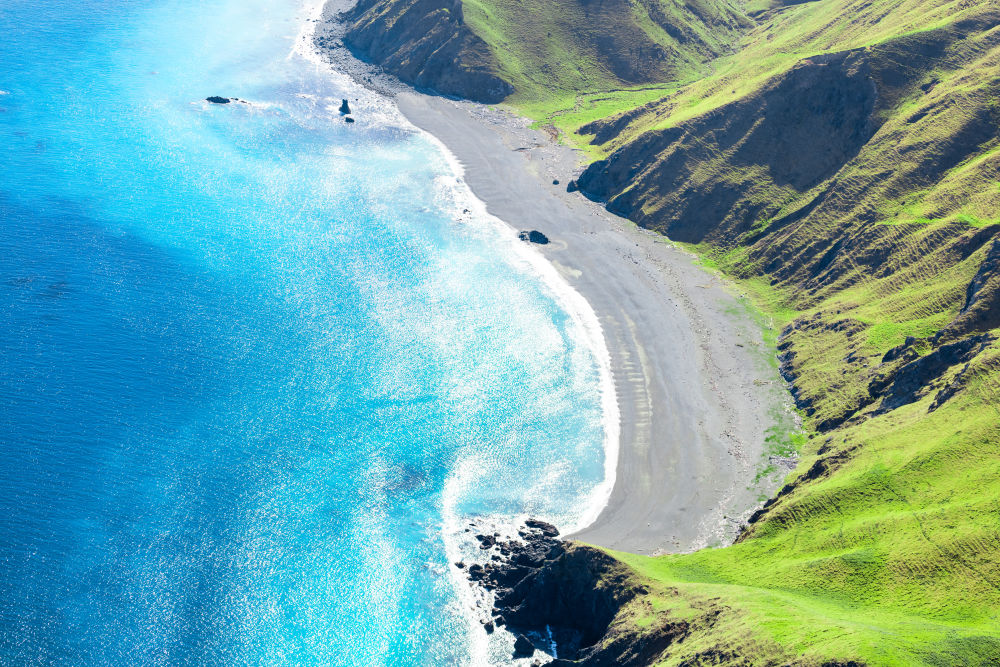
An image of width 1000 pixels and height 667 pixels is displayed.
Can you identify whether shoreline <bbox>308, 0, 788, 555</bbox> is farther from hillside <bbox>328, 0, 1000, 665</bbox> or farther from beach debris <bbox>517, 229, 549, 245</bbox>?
hillside <bbox>328, 0, 1000, 665</bbox>

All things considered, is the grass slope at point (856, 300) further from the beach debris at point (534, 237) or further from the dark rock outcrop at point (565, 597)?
the beach debris at point (534, 237)

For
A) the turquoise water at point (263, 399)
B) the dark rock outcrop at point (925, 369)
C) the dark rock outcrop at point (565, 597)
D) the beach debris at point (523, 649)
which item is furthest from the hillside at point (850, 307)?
the turquoise water at point (263, 399)

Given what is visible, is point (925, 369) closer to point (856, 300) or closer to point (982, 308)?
point (982, 308)

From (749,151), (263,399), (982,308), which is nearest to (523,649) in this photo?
(263,399)

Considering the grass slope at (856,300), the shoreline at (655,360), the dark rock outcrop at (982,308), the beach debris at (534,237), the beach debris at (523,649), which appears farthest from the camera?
the beach debris at (534,237)

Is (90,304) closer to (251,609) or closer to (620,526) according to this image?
(251,609)
